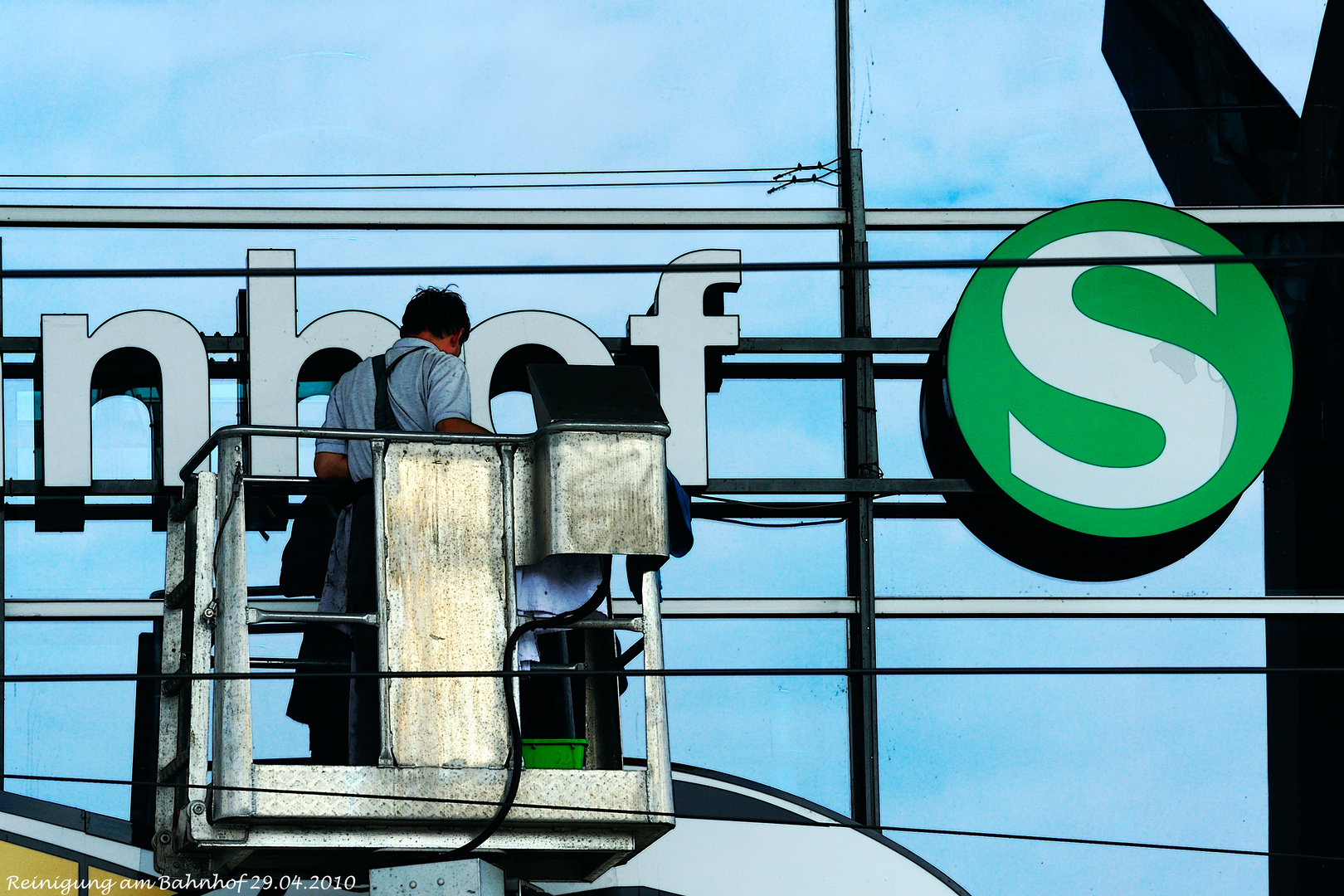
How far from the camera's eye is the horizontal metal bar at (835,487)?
922 cm

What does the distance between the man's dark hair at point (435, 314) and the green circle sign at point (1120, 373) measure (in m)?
3.06

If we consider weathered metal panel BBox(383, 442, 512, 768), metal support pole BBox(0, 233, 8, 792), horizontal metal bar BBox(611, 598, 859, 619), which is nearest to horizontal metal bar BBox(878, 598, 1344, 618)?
horizontal metal bar BBox(611, 598, 859, 619)

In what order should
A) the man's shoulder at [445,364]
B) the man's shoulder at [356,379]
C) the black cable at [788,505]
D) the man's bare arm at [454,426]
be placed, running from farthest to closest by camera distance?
the black cable at [788,505]
the man's shoulder at [356,379]
the man's shoulder at [445,364]
the man's bare arm at [454,426]

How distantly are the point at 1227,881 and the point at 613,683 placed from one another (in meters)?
3.94

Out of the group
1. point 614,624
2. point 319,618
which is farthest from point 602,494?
point 319,618

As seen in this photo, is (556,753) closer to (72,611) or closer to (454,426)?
(454,426)

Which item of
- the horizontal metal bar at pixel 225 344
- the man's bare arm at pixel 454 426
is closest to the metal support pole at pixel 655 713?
the man's bare arm at pixel 454 426

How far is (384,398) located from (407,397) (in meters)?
0.09

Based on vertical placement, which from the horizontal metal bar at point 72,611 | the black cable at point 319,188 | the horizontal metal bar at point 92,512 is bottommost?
the horizontal metal bar at point 72,611

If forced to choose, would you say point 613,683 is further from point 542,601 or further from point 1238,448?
point 1238,448

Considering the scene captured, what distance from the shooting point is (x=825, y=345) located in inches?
369

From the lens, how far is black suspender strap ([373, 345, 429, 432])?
696cm

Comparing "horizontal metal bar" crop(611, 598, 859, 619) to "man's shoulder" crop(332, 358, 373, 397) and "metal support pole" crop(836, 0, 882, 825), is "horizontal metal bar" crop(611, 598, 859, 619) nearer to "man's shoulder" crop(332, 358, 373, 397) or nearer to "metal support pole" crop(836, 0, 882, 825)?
"metal support pole" crop(836, 0, 882, 825)

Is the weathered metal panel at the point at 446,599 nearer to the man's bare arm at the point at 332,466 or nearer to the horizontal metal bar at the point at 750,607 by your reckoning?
the man's bare arm at the point at 332,466
